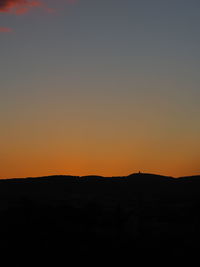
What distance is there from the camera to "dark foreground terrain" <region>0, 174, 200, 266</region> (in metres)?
36.9

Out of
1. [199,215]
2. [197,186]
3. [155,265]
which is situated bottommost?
[155,265]

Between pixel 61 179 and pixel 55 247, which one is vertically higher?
pixel 61 179

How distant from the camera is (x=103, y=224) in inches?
1725

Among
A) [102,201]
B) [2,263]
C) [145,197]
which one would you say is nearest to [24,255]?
[2,263]

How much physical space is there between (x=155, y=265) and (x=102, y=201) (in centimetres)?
1905

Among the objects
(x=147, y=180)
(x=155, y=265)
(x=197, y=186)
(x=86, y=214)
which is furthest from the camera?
(x=147, y=180)

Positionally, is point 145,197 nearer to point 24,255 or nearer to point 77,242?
point 77,242

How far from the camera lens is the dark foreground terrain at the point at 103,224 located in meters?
36.9

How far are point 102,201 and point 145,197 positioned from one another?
5655mm

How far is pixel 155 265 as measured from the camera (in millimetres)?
34281

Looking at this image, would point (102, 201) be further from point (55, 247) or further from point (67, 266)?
point (67, 266)

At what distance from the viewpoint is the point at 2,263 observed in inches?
1417

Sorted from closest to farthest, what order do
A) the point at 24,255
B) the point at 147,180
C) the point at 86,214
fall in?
the point at 24,255 → the point at 86,214 → the point at 147,180

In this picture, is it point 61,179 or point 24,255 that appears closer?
point 24,255
